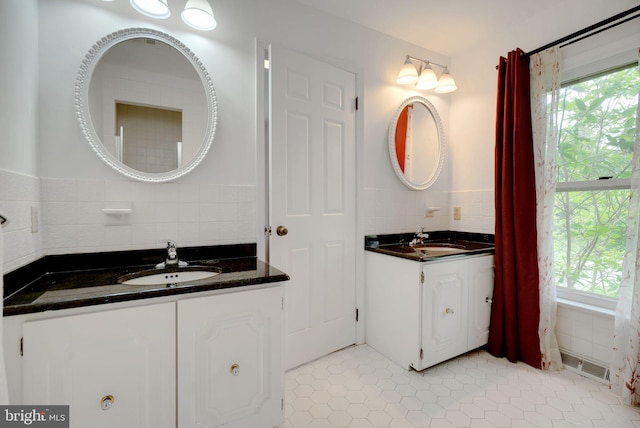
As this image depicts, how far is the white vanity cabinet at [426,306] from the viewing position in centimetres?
180

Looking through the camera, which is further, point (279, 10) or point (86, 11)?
point (279, 10)

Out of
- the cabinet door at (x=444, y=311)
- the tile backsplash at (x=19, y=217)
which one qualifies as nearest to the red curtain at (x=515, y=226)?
the cabinet door at (x=444, y=311)

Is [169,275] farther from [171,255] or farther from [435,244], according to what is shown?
[435,244]

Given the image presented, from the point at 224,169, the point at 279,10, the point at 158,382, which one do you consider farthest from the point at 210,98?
the point at 158,382

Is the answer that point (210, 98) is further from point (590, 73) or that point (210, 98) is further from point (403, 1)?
point (590, 73)

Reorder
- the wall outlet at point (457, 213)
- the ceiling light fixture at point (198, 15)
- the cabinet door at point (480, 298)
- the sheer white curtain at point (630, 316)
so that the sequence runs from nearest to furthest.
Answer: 1. the ceiling light fixture at point (198, 15)
2. the sheer white curtain at point (630, 316)
3. the cabinet door at point (480, 298)
4. the wall outlet at point (457, 213)

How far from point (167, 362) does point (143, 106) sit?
1255 mm

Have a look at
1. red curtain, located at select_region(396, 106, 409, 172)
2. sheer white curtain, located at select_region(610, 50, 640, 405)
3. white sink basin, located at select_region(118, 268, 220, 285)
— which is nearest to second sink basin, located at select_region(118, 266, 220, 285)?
white sink basin, located at select_region(118, 268, 220, 285)

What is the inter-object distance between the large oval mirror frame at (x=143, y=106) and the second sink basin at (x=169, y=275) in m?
0.49

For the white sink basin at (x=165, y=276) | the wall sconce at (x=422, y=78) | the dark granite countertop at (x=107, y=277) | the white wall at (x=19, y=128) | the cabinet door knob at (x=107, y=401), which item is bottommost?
the cabinet door knob at (x=107, y=401)

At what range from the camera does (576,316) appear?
188 centimetres

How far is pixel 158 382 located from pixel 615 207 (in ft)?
8.72

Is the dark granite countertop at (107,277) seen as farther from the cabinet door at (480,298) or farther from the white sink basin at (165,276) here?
the cabinet door at (480,298)

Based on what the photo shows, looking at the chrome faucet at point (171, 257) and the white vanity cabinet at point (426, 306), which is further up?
the chrome faucet at point (171, 257)
